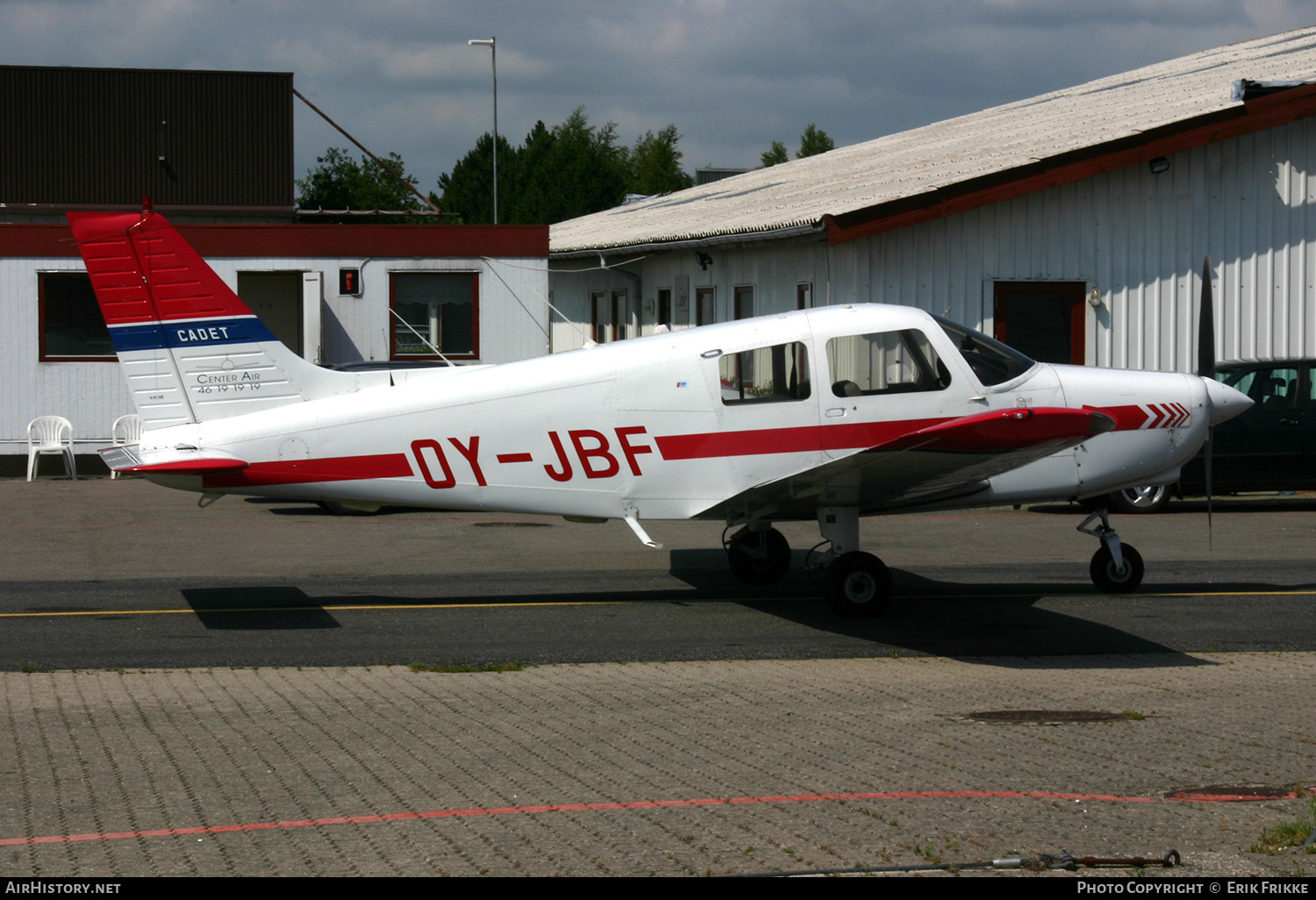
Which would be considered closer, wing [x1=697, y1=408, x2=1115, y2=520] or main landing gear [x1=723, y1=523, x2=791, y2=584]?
wing [x1=697, y1=408, x2=1115, y2=520]

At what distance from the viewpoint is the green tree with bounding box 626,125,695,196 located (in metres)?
127

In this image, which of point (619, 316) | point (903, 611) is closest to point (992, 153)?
point (619, 316)

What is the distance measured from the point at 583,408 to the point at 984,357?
10.3 ft

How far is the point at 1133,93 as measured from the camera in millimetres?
26000

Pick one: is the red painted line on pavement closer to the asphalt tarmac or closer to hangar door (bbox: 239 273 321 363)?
the asphalt tarmac

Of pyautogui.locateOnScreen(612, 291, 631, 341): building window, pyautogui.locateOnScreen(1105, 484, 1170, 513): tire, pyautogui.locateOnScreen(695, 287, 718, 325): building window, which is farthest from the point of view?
pyautogui.locateOnScreen(612, 291, 631, 341): building window

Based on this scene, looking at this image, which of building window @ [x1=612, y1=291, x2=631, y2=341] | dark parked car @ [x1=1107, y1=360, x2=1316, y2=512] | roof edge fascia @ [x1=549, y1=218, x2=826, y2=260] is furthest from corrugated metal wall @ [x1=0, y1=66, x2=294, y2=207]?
dark parked car @ [x1=1107, y1=360, x2=1316, y2=512]

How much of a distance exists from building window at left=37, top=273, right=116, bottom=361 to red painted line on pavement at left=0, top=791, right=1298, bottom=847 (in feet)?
64.0

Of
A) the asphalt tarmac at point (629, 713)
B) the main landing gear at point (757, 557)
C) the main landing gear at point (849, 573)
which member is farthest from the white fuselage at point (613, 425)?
the main landing gear at point (757, 557)

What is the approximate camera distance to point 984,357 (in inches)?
403

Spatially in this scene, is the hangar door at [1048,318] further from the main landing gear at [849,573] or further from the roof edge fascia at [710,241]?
the main landing gear at [849,573]

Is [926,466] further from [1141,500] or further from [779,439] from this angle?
[1141,500]

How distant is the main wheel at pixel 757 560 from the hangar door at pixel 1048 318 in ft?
29.6
